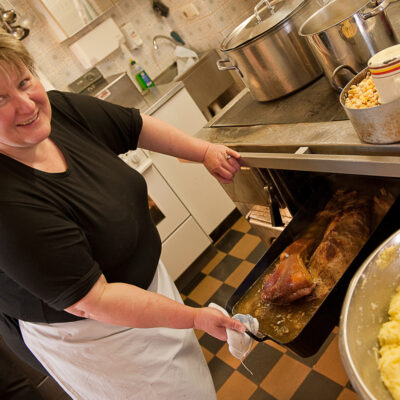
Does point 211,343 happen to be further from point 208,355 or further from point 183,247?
point 183,247

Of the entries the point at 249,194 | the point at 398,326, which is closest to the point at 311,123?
the point at 249,194

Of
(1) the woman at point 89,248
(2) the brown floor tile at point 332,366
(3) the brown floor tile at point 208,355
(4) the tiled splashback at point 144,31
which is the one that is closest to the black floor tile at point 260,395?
(2) the brown floor tile at point 332,366

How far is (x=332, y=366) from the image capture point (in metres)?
1.73

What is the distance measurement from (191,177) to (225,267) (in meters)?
0.71

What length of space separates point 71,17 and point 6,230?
257cm

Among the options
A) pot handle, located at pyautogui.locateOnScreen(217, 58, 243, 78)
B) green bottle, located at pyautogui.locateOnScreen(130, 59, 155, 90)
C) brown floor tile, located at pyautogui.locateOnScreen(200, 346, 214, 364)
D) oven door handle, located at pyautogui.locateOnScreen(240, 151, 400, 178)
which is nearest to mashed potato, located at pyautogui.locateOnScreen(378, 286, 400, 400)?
oven door handle, located at pyautogui.locateOnScreen(240, 151, 400, 178)

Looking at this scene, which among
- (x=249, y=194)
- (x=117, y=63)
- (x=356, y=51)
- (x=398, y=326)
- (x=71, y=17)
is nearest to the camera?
(x=398, y=326)

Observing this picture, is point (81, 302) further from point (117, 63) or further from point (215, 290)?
point (117, 63)

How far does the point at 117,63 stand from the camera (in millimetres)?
3338

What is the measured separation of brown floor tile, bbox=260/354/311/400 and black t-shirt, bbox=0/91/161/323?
0.99m

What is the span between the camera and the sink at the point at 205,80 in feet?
9.81

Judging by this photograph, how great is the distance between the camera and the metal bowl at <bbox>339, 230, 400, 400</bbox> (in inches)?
22.7

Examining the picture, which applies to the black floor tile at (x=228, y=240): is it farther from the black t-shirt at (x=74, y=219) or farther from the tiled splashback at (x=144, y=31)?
the black t-shirt at (x=74, y=219)

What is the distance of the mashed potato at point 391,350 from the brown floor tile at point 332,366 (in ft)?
3.78
